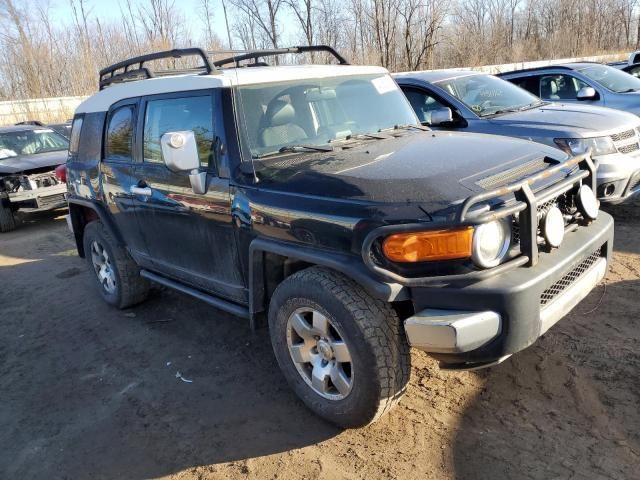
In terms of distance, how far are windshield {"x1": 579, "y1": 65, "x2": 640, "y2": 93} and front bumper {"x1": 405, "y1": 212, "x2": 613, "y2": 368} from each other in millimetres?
7158

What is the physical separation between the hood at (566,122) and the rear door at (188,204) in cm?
370

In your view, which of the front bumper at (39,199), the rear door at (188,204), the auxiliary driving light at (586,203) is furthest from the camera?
the front bumper at (39,199)

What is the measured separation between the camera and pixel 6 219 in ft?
29.8

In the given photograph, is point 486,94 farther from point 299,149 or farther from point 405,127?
point 299,149

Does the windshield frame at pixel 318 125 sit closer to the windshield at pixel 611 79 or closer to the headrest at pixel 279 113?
the headrest at pixel 279 113

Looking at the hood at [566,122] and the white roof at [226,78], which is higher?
the white roof at [226,78]

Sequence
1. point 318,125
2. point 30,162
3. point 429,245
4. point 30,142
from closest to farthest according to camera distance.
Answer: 1. point 429,245
2. point 318,125
3. point 30,162
4. point 30,142

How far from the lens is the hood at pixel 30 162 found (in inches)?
356

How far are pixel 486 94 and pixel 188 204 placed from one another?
4.60 m

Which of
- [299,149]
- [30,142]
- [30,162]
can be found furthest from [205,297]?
[30,142]

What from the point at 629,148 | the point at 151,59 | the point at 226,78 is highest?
the point at 151,59

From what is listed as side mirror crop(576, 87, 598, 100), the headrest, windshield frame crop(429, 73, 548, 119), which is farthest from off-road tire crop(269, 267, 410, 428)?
side mirror crop(576, 87, 598, 100)

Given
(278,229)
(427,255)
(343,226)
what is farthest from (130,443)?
(427,255)

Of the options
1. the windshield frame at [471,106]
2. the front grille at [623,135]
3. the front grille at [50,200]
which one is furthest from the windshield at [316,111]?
the front grille at [50,200]
